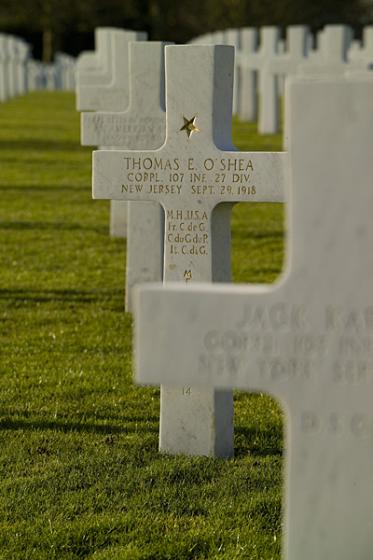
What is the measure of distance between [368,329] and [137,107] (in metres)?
4.52

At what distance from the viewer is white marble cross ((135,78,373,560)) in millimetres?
3377

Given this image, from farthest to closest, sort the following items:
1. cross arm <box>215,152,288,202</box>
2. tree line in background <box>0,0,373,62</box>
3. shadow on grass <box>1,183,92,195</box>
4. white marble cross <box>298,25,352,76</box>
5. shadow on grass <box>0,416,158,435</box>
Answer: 1. tree line in background <box>0,0,373,62</box>
2. white marble cross <box>298,25,352,76</box>
3. shadow on grass <box>1,183,92,195</box>
4. shadow on grass <box>0,416,158,435</box>
5. cross arm <box>215,152,288,202</box>

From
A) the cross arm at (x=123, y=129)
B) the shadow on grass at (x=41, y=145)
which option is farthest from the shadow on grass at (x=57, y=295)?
the shadow on grass at (x=41, y=145)

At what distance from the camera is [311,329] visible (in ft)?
11.4

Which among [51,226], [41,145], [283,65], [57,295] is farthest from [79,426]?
[283,65]

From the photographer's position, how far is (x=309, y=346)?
3.48 meters

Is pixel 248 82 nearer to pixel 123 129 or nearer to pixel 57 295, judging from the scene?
pixel 57 295

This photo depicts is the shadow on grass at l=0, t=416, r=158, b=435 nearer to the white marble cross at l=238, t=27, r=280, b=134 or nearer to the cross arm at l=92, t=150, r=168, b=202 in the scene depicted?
the cross arm at l=92, t=150, r=168, b=202

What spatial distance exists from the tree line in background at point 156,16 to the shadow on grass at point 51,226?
86.9 feet

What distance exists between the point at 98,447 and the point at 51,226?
708 centimetres

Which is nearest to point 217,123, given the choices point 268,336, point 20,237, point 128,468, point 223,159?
point 223,159

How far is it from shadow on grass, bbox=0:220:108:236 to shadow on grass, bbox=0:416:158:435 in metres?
6.20

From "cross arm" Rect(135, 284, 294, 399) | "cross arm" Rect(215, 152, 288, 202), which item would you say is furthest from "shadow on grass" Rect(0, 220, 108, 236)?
"cross arm" Rect(135, 284, 294, 399)

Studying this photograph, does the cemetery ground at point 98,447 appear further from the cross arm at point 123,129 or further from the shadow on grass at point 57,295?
the cross arm at point 123,129
